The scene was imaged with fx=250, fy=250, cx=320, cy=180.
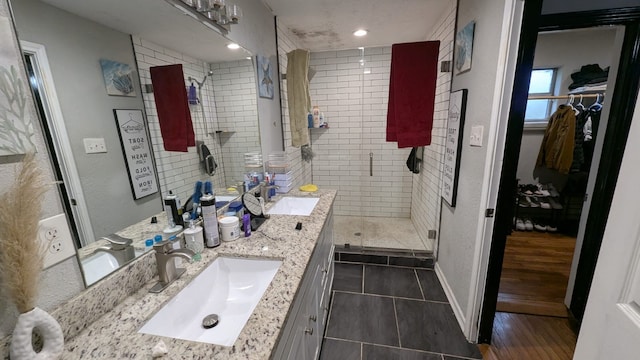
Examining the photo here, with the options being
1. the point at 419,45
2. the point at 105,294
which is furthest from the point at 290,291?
the point at 419,45

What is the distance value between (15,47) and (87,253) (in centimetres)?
59

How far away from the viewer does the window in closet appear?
3337mm

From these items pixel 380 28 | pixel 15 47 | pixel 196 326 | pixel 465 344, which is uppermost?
pixel 380 28

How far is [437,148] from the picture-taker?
2572 mm

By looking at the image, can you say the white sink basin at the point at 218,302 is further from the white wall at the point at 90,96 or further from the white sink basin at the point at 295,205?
the white sink basin at the point at 295,205

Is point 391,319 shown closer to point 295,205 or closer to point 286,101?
point 295,205

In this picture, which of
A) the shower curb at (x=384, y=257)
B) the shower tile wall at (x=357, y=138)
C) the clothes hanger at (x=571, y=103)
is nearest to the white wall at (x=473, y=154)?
the shower curb at (x=384, y=257)

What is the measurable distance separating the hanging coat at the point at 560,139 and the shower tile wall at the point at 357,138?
1711 millimetres

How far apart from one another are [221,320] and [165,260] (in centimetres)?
33

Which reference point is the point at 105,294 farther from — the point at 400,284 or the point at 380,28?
the point at 380,28

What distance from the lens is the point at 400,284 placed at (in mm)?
2395

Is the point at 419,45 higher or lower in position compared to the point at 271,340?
higher

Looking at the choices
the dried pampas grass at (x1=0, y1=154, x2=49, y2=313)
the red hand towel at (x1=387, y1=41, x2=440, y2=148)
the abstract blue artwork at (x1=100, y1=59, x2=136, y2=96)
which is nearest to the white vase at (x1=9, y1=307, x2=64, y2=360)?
the dried pampas grass at (x1=0, y1=154, x2=49, y2=313)

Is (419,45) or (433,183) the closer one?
(419,45)
